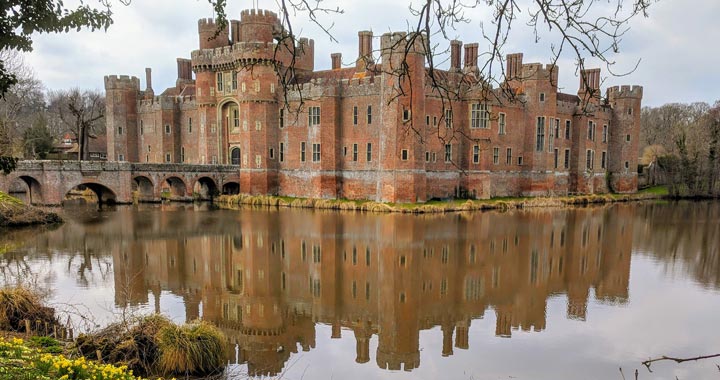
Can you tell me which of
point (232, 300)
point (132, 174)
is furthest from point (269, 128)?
point (232, 300)

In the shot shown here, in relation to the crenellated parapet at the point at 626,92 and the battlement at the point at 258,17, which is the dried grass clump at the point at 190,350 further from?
the crenellated parapet at the point at 626,92

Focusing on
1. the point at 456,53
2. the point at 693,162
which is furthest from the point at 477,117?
the point at 693,162

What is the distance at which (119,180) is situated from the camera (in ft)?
107

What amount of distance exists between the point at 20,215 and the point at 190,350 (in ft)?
63.5

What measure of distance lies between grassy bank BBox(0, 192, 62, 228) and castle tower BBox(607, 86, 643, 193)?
42042 millimetres

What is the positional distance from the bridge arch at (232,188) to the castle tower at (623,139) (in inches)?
1269

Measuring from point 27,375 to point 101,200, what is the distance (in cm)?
3257

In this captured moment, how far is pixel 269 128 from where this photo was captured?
35.1 metres

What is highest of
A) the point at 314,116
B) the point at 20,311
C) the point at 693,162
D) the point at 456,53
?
the point at 456,53

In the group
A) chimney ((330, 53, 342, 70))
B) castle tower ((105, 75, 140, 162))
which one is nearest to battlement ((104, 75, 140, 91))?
castle tower ((105, 75, 140, 162))

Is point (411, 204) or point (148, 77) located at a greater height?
point (148, 77)

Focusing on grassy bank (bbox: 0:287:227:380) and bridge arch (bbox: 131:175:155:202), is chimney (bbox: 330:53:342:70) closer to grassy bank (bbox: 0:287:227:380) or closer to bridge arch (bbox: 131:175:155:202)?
bridge arch (bbox: 131:175:155:202)

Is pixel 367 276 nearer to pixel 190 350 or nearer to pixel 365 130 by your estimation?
pixel 190 350

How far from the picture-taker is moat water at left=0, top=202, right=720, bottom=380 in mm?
8938
